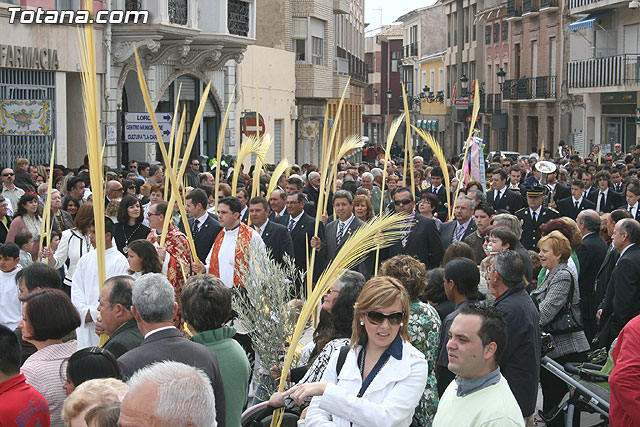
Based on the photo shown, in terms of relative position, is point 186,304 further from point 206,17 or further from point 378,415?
point 206,17

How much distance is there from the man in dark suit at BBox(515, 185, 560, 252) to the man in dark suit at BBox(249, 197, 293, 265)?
153 inches

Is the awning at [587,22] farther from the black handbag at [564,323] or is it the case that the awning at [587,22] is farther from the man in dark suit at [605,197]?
the black handbag at [564,323]

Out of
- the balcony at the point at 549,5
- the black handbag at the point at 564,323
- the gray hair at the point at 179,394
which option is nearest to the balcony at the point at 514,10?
the balcony at the point at 549,5

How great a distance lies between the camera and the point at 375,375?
4438 millimetres

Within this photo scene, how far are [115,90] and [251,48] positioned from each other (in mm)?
10786

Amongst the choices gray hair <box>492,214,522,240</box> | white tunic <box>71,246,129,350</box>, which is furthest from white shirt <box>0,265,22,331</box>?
gray hair <box>492,214,522,240</box>

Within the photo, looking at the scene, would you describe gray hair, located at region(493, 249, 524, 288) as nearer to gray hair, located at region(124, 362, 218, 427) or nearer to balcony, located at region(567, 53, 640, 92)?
gray hair, located at region(124, 362, 218, 427)

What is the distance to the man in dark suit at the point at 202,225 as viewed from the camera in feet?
32.0

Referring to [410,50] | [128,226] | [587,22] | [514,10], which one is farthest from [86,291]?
[410,50]

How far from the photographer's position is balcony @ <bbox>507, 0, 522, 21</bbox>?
1900 inches

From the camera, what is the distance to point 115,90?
2242 centimetres

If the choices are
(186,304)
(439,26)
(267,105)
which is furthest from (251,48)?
(439,26)

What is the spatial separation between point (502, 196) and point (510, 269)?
843 cm

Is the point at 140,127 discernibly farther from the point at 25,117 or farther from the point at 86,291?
the point at 86,291
